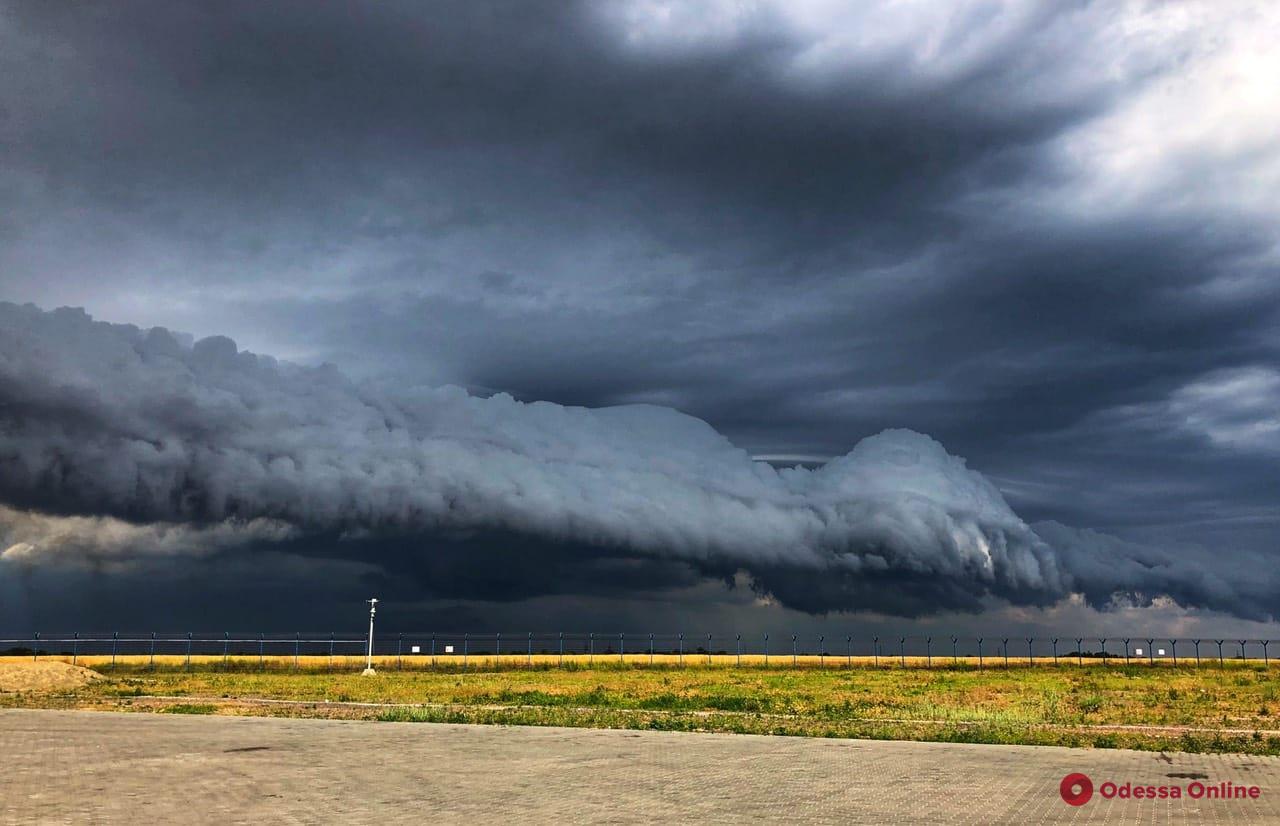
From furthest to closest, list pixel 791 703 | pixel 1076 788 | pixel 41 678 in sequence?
pixel 41 678 → pixel 791 703 → pixel 1076 788

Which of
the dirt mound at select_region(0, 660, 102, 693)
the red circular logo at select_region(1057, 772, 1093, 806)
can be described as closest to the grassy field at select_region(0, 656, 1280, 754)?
the dirt mound at select_region(0, 660, 102, 693)

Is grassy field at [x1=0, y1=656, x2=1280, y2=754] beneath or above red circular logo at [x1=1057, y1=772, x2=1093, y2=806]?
beneath

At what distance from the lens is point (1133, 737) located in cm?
2967

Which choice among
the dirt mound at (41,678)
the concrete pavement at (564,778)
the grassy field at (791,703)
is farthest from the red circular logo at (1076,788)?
the dirt mound at (41,678)

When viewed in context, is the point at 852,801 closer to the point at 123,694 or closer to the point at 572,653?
the point at 123,694

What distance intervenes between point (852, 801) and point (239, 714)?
28.1 meters


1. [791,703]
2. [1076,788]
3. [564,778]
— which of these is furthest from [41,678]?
[1076,788]

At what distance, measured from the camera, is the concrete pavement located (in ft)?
54.4

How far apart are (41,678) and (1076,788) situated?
5897cm

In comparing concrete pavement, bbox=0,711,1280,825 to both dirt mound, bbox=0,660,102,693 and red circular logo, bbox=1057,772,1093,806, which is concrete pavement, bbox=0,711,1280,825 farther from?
dirt mound, bbox=0,660,102,693

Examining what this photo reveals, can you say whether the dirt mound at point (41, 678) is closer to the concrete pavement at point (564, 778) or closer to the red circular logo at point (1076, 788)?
the concrete pavement at point (564, 778)

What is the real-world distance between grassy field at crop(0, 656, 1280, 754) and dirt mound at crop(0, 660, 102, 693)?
1498 mm

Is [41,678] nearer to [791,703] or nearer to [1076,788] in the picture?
[791,703]

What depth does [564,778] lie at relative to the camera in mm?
20734
